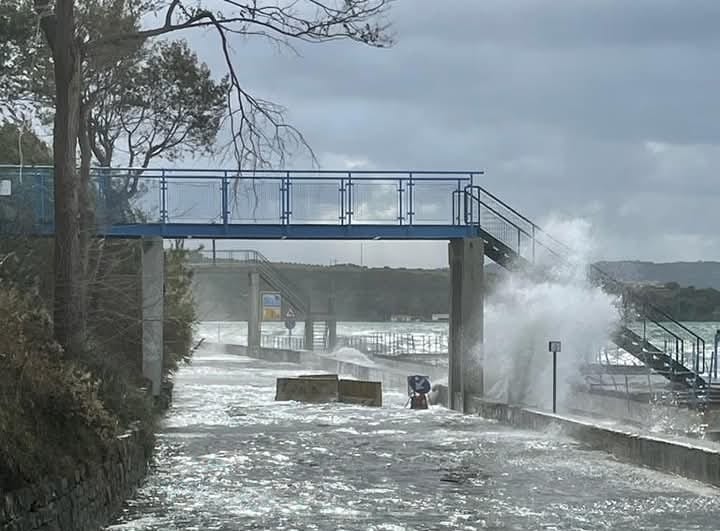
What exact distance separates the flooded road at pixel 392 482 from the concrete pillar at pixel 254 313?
49.1 meters

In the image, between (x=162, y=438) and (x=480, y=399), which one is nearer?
(x=162, y=438)

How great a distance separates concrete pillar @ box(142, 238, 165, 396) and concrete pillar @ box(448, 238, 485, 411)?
26.8 ft

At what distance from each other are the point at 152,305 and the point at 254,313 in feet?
169

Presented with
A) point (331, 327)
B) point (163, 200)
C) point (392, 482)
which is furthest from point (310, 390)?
point (331, 327)

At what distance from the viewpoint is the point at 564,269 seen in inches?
1390

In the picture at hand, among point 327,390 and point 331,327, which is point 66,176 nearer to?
point 327,390

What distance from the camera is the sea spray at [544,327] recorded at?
3484cm

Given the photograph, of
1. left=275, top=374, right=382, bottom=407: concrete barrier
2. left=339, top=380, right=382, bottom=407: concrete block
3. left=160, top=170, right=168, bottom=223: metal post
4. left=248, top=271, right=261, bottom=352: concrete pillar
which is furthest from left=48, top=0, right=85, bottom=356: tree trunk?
left=248, top=271, right=261, bottom=352: concrete pillar

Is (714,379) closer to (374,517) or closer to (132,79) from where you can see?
(132,79)

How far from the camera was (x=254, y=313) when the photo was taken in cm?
8488

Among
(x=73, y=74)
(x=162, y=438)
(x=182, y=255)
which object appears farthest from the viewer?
(x=182, y=255)

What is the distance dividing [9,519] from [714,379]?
3213 centimetres

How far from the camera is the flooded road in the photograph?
16312 millimetres

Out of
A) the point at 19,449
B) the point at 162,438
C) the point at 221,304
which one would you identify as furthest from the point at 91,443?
the point at 221,304
